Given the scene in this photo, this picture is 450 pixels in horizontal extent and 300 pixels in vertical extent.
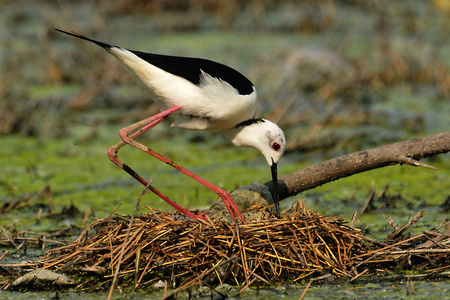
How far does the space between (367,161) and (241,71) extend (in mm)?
5763

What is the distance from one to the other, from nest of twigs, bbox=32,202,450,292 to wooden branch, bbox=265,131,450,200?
413mm

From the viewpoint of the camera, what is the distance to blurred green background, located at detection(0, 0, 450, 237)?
5969mm

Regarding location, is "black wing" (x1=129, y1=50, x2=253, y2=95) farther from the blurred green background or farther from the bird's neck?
the blurred green background

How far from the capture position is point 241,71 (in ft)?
32.3

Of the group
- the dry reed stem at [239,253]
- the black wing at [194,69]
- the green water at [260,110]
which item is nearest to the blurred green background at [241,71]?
the green water at [260,110]

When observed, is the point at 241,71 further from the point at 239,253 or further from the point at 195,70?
the point at 239,253

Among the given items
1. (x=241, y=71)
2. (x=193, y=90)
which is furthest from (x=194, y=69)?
(x=241, y=71)

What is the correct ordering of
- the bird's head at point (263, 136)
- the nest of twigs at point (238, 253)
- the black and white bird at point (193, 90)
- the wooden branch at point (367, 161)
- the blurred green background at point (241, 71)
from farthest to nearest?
the blurred green background at point (241, 71), the bird's head at point (263, 136), the black and white bird at point (193, 90), the wooden branch at point (367, 161), the nest of twigs at point (238, 253)

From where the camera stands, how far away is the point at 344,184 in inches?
243

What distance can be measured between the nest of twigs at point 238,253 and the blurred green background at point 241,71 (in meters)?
1.07

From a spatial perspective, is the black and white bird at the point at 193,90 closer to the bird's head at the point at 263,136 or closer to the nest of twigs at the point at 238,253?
the bird's head at the point at 263,136

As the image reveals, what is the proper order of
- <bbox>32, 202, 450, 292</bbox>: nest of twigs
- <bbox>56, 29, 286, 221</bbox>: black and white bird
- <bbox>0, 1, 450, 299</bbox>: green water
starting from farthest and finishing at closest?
<bbox>0, 1, 450, 299</bbox>: green water
<bbox>56, 29, 286, 221</bbox>: black and white bird
<bbox>32, 202, 450, 292</bbox>: nest of twigs

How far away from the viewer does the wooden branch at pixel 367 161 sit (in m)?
4.18

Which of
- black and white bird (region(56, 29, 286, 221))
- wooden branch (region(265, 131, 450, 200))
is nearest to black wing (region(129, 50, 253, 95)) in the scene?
black and white bird (region(56, 29, 286, 221))
